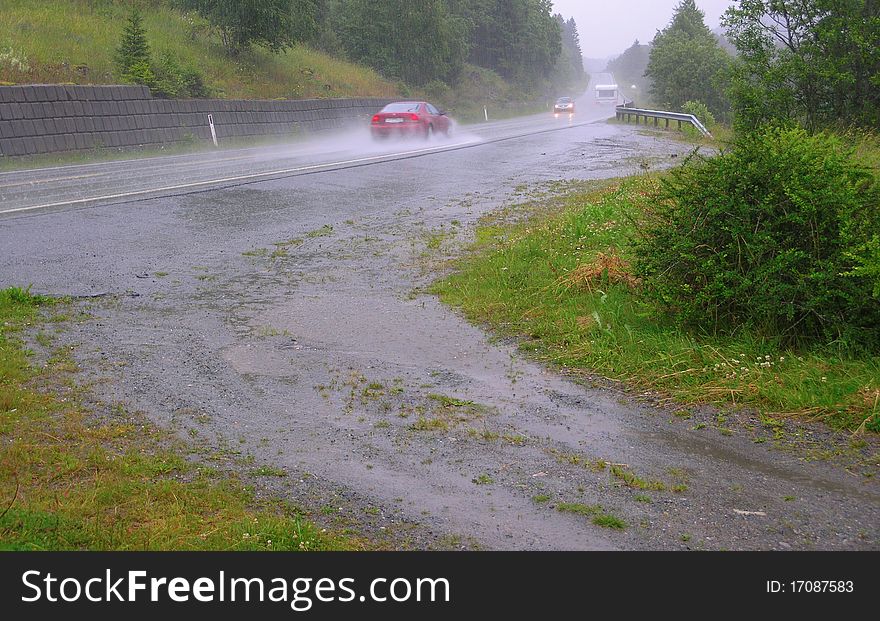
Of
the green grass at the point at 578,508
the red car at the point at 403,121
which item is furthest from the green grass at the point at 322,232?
the red car at the point at 403,121

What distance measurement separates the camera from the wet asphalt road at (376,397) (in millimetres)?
4098

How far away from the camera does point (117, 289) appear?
8492mm

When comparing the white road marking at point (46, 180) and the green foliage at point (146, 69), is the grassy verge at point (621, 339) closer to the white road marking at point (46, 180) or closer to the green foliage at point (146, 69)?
the white road marking at point (46, 180)

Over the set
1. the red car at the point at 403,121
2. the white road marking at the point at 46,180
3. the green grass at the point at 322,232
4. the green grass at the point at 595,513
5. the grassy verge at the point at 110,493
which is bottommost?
the green grass at the point at 595,513

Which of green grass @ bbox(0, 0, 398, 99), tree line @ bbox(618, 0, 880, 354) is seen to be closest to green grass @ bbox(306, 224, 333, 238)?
tree line @ bbox(618, 0, 880, 354)

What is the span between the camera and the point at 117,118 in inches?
958

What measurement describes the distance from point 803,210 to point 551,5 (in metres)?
113

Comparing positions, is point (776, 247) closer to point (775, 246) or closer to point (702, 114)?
point (775, 246)

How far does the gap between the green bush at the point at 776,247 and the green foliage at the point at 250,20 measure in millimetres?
33272

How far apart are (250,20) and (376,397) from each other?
114ft

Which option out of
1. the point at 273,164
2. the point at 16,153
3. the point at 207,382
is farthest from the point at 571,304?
the point at 16,153

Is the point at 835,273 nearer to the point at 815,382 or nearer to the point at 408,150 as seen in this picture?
the point at 815,382

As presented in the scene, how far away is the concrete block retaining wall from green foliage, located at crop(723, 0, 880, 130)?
54.5ft

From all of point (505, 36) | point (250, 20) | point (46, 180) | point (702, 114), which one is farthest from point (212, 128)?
point (505, 36)
